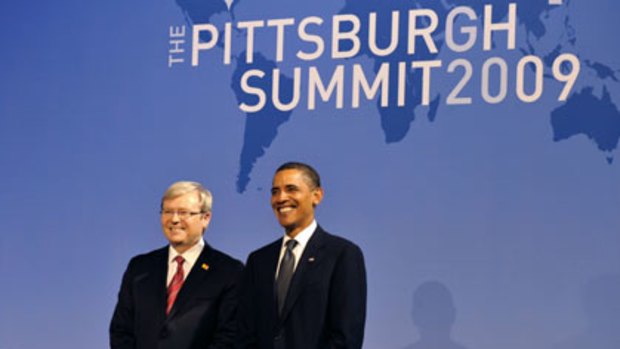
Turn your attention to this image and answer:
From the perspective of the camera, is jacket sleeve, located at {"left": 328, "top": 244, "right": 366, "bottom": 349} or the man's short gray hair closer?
jacket sleeve, located at {"left": 328, "top": 244, "right": 366, "bottom": 349}

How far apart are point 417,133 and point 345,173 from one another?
359mm

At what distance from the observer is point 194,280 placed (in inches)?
191

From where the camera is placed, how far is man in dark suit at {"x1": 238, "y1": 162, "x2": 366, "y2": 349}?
177 inches

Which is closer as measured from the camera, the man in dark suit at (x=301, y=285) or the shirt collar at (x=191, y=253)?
the man in dark suit at (x=301, y=285)

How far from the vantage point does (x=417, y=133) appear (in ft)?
18.1

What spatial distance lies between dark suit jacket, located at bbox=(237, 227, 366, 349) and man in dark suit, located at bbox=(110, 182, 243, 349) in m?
0.17

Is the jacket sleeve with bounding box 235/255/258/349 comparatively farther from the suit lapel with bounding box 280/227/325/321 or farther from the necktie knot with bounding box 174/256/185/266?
the necktie knot with bounding box 174/256/185/266

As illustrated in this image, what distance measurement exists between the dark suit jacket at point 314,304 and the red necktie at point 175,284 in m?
0.31

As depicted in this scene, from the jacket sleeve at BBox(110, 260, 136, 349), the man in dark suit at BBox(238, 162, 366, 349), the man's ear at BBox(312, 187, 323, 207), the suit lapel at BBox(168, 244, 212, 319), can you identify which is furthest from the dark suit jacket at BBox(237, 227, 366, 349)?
the jacket sleeve at BBox(110, 260, 136, 349)

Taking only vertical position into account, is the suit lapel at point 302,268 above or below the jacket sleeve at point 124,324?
above

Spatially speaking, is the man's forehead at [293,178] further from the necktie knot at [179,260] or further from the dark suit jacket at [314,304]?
the necktie knot at [179,260]

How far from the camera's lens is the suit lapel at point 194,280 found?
484 centimetres

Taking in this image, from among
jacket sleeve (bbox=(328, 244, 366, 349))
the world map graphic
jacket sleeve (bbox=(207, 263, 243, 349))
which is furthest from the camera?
the world map graphic

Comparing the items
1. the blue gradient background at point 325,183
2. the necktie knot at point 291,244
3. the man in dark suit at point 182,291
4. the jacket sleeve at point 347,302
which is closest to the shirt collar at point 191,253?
the man in dark suit at point 182,291
